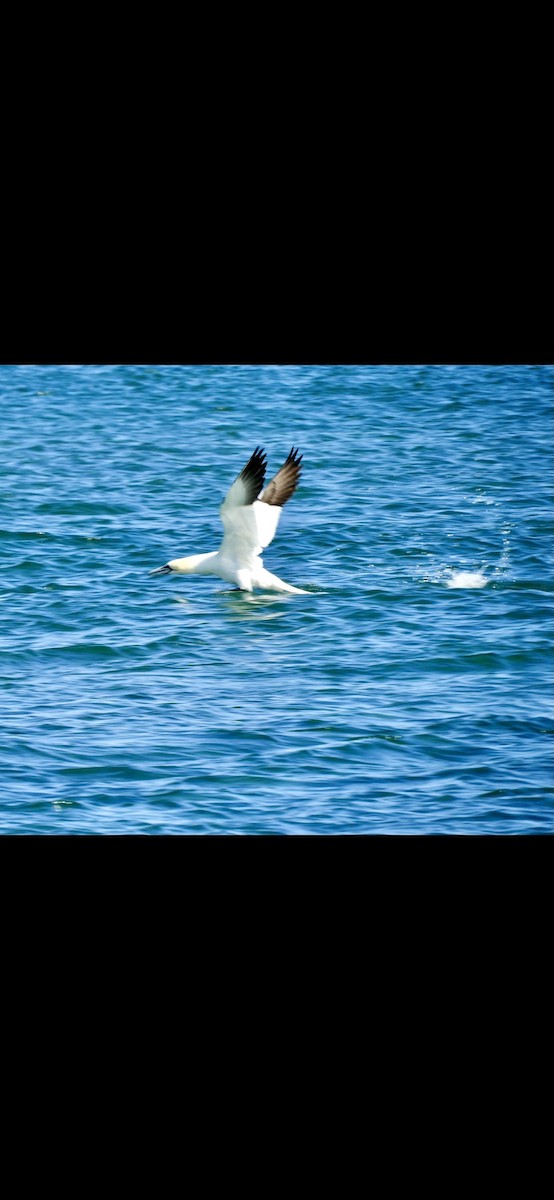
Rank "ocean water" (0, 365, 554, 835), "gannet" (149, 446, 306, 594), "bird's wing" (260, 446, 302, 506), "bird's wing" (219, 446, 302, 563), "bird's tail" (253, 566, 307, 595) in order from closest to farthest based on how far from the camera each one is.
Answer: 1. "ocean water" (0, 365, 554, 835)
2. "gannet" (149, 446, 306, 594)
3. "bird's wing" (219, 446, 302, 563)
4. "bird's wing" (260, 446, 302, 506)
5. "bird's tail" (253, 566, 307, 595)

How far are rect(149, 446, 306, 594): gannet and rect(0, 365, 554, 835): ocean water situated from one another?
0.58 ft

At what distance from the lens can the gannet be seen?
7680mm

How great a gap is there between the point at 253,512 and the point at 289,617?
771mm

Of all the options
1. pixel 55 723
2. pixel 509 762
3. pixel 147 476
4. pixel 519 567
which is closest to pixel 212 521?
pixel 147 476

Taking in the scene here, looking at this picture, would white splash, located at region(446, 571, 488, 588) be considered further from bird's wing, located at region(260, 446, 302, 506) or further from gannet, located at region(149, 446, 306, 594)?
bird's wing, located at region(260, 446, 302, 506)

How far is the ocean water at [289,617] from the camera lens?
6.21 meters

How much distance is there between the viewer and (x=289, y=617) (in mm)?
8609

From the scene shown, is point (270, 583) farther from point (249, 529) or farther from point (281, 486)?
point (281, 486)

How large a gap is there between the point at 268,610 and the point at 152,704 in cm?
141

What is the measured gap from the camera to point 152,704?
7473mm

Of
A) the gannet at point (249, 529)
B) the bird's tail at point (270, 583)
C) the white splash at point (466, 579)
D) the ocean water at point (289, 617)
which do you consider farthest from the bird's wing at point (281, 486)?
the white splash at point (466, 579)

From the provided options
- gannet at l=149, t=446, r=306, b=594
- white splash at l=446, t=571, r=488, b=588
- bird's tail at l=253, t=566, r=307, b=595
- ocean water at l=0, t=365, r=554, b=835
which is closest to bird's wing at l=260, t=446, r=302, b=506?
gannet at l=149, t=446, r=306, b=594

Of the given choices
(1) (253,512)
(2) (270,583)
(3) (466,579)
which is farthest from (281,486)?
(3) (466,579)

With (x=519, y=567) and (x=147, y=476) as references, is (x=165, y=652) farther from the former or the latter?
(x=147, y=476)
